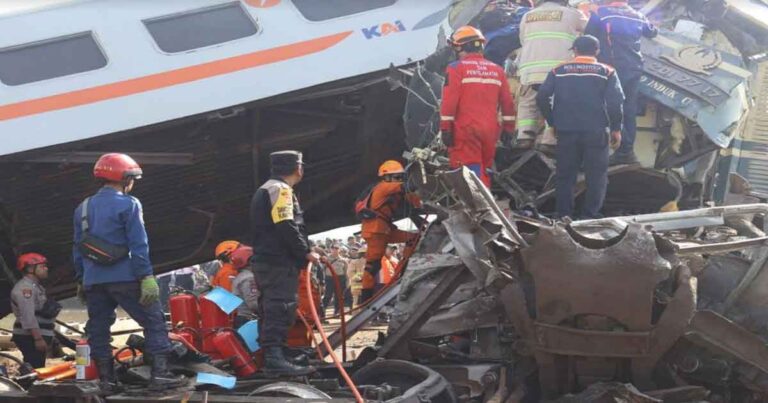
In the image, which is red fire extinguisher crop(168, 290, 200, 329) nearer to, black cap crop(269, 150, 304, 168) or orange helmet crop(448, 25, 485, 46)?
black cap crop(269, 150, 304, 168)

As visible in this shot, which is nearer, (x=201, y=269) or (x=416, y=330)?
(x=416, y=330)

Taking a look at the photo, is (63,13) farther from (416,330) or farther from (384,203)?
(416,330)

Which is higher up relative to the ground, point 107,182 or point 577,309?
point 107,182

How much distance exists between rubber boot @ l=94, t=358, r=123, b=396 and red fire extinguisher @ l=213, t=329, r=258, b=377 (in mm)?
709

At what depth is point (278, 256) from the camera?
533 cm

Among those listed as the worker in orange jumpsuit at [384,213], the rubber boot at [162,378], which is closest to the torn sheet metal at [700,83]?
the worker in orange jumpsuit at [384,213]

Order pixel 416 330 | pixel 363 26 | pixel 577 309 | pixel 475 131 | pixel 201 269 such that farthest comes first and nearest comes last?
pixel 201 269, pixel 363 26, pixel 475 131, pixel 416 330, pixel 577 309

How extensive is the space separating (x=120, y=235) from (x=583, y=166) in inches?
116

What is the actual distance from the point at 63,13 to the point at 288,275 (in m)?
3.43

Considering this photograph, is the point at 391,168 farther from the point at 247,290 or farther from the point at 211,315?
the point at 211,315

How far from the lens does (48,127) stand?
7.07 metres

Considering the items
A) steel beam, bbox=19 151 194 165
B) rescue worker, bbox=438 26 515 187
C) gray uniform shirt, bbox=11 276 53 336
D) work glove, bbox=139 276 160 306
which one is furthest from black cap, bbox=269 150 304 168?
gray uniform shirt, bbox=11 276 53 336

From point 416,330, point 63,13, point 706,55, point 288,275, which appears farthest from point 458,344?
point 63,13

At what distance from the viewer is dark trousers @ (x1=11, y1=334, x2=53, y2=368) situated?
8398mm
